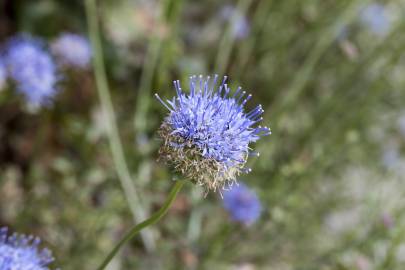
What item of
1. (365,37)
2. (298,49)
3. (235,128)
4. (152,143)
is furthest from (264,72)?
(235,128)

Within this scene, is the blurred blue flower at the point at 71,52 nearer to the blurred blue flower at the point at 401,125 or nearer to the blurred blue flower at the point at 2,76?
the blurred blue flower at the point at 2,76

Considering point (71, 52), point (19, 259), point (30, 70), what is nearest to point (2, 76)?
point (30, 70)

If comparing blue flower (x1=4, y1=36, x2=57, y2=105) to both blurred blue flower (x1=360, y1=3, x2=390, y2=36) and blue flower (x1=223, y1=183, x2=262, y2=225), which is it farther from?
blurred blue flower (x1=360, y1=3, x2=390, y2=36)

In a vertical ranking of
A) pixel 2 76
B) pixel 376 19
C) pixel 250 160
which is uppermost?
pixel 376 19

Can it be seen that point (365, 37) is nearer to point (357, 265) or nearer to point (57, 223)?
point (357, 265)

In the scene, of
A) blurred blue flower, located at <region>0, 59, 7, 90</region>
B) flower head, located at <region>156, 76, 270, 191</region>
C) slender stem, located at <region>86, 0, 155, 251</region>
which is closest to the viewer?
flower head, located at <region>156, 76, 270, 191</region>

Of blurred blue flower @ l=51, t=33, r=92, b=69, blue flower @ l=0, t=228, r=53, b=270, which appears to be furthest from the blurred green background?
blue flower @ l=0, t=228, r=53, b=270

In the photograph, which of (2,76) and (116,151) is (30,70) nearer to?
(2,76)
